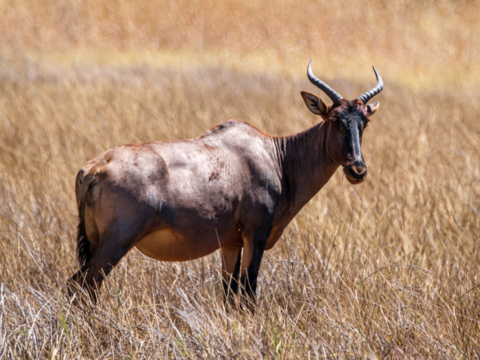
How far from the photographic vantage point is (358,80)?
58.0 feet

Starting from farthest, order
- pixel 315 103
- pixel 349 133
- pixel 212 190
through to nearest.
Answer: pixel 315 103 → pixel 349 133 → pixel 212 190

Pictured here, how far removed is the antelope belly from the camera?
4844mm

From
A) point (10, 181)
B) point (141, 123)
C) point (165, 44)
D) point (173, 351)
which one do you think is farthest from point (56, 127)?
point (165, 44)

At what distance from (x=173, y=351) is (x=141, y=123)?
746 cm

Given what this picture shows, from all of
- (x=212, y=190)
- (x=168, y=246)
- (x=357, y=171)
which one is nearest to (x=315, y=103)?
(x=357, y=171)

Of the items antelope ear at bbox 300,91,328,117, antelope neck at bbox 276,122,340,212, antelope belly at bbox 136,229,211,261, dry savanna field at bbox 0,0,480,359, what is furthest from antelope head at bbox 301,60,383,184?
antelope belly at bbox 136,229,211,261

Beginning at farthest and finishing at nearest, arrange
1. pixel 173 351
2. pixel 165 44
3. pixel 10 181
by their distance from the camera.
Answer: pixel 165 44
pixel 10 181
pixel 173 351

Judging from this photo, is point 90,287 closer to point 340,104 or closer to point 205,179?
point 205,179

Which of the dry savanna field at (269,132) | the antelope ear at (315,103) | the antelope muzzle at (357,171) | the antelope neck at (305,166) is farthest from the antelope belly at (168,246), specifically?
the antelope ear at (315,103)

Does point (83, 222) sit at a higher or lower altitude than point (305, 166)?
lower

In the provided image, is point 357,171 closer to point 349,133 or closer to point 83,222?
point 349,133

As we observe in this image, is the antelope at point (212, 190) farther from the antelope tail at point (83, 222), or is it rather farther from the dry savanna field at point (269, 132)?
the dry savanna field at point (269, 132)

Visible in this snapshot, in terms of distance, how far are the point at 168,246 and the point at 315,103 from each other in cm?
188

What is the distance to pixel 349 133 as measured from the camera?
5262mm
